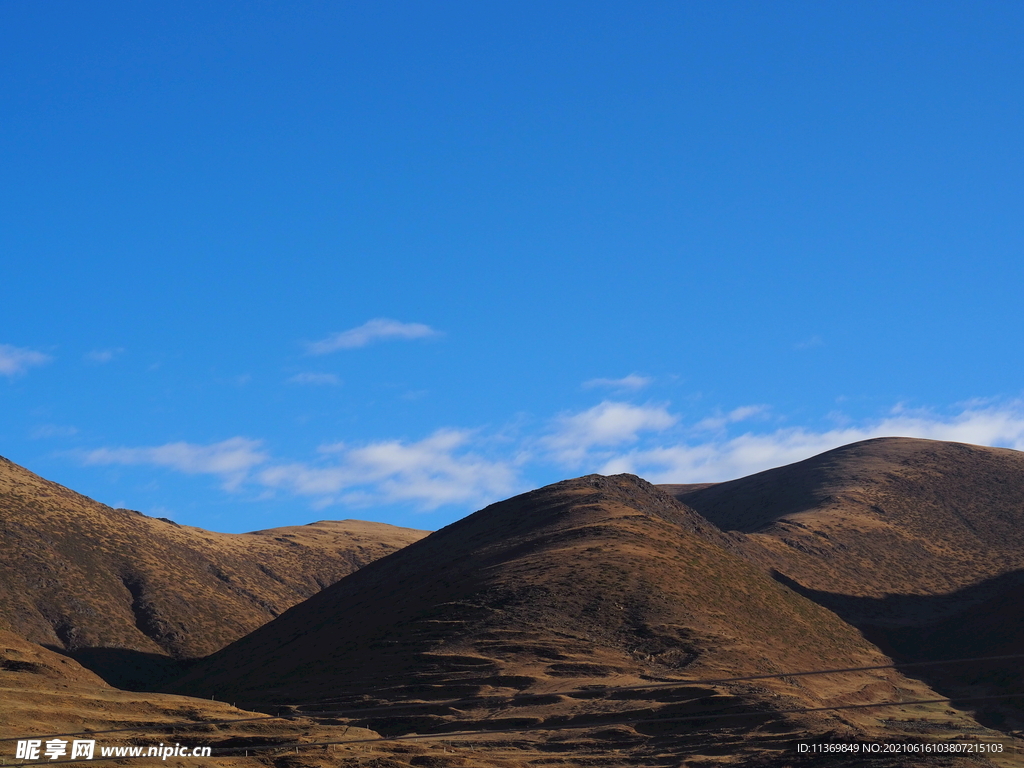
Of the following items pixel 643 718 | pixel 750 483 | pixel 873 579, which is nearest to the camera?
pixel 643 718

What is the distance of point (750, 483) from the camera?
166 m

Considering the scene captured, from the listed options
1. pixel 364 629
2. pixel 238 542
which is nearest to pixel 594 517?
pixel 364 629

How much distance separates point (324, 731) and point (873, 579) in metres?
75.7

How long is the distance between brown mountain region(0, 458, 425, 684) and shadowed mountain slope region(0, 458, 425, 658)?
13 cm

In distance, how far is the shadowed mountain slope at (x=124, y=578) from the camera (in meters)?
89.1

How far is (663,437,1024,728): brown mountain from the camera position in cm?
8519

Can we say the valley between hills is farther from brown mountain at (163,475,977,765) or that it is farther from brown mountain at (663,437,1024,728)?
brown mountain at (663,437,1024,728)

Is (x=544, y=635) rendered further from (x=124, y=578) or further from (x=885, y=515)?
(x=885, y=515)

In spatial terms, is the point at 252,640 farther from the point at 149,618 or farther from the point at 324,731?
the point at 324,731

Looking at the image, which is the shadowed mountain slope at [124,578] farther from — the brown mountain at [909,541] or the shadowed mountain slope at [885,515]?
the shadowed mountain slope at [885,515]

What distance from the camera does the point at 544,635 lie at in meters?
64.8

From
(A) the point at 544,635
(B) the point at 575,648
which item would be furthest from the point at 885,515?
(B) the point at 575,648

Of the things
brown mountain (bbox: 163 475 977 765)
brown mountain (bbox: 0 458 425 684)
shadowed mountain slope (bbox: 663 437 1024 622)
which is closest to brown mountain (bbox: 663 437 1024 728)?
shadowed mountain slope (bbox: 663 437 1024 622)

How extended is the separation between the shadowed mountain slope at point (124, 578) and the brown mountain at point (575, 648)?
43.5 ft
